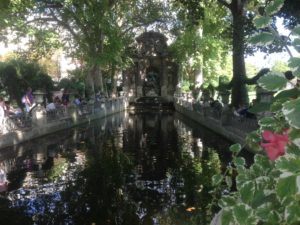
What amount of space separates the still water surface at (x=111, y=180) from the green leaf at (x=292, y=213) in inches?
104

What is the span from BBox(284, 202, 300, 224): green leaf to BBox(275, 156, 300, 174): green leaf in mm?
149

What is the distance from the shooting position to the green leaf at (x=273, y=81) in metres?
1.93

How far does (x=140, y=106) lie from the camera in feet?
162

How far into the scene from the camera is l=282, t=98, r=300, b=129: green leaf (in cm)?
164

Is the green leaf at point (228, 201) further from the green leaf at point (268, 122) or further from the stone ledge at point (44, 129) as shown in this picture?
the stone ledge at point (44, 129)

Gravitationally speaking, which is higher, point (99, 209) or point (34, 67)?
point (34, 67)

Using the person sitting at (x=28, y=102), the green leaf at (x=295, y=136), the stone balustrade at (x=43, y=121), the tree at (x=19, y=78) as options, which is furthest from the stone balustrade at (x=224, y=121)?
the green leaf at (x=295, y=136)

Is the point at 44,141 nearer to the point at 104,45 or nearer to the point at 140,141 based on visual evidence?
the point at 140,141

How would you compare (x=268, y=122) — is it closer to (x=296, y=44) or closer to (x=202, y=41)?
(x=296, y=44)

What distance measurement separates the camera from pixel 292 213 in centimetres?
168

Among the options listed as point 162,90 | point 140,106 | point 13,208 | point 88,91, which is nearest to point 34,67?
point 88,91

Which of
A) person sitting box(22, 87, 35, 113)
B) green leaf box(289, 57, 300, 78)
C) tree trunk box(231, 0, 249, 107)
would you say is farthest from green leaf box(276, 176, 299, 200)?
person sitting box(22, 87, 35, 113)

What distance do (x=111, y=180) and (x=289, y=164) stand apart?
995 cm

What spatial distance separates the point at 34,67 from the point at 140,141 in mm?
11129
